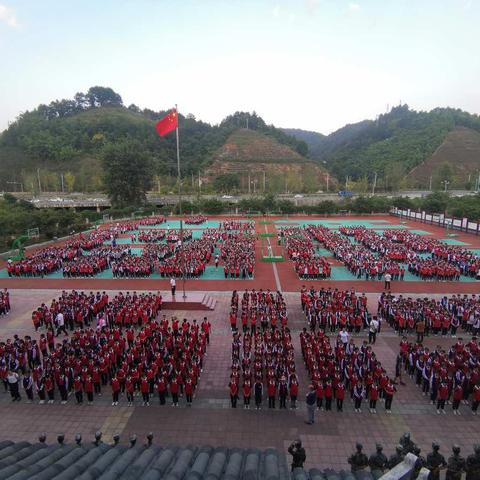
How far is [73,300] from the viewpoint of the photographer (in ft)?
46.6

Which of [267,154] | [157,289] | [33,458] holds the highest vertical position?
[267,154]

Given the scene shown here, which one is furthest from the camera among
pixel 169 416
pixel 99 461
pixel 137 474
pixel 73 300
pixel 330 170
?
pixel 330 170

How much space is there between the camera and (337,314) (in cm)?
1304

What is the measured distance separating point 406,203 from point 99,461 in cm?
5181

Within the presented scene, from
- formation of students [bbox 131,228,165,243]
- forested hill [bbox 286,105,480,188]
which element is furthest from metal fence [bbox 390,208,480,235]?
forested hill [bbox 286,105,480,188]

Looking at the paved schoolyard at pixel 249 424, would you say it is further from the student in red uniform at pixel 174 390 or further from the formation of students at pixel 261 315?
the formation of students at pixel 261 315

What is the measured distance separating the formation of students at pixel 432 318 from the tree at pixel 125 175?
4550cm

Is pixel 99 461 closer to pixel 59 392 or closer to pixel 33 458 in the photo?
pixel 33 458

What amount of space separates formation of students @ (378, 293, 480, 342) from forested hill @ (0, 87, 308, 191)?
6621cm

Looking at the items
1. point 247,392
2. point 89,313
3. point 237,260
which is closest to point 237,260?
point 237,260

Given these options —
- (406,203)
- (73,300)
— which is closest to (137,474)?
(73,300)

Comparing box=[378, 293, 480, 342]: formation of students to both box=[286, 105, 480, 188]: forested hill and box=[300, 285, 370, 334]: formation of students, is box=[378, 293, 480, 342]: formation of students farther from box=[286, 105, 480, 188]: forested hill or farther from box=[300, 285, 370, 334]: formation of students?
box=[286, 105, 480, 188]: forested hill

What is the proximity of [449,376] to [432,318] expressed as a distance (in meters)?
3.82

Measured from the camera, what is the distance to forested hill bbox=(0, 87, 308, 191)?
8094 cm
